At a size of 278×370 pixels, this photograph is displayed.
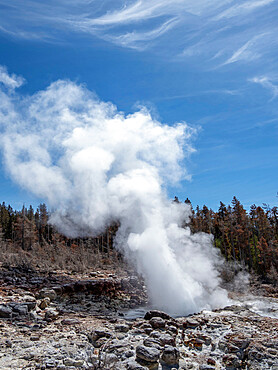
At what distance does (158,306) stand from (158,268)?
213 cm

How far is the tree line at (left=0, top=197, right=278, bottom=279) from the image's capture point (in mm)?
37344

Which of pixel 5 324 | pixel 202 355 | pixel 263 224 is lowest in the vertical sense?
pixel 202 355

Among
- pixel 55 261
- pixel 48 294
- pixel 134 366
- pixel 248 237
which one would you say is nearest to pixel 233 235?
pixel 248 237

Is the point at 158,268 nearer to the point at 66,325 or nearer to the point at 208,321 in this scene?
the point at 208,321

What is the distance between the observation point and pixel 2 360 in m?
7.04

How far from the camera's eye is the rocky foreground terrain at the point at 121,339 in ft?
25.3

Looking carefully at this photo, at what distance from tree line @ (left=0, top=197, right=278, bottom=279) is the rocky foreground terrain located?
62.3ft

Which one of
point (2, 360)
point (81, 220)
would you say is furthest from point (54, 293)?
point (81, 220)

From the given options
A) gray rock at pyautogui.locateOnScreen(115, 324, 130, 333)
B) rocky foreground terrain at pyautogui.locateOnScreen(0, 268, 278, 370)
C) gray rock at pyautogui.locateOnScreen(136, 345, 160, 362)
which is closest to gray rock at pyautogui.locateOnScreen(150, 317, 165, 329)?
rocky foreground terrain at pyautogui.locateOnScreen(0, 268, 278, 370)

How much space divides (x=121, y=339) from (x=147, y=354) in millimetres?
1811

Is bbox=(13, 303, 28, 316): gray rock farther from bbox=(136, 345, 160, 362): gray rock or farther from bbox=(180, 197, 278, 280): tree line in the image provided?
bbox=(180, 197, 278, 280): tree line

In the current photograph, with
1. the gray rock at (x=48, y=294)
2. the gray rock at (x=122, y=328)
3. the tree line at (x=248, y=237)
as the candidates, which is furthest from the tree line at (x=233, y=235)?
the gray rock at (x=122, y=328)

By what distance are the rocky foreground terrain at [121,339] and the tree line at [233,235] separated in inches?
748

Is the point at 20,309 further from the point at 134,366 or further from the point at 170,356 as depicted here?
the point at 170,356
